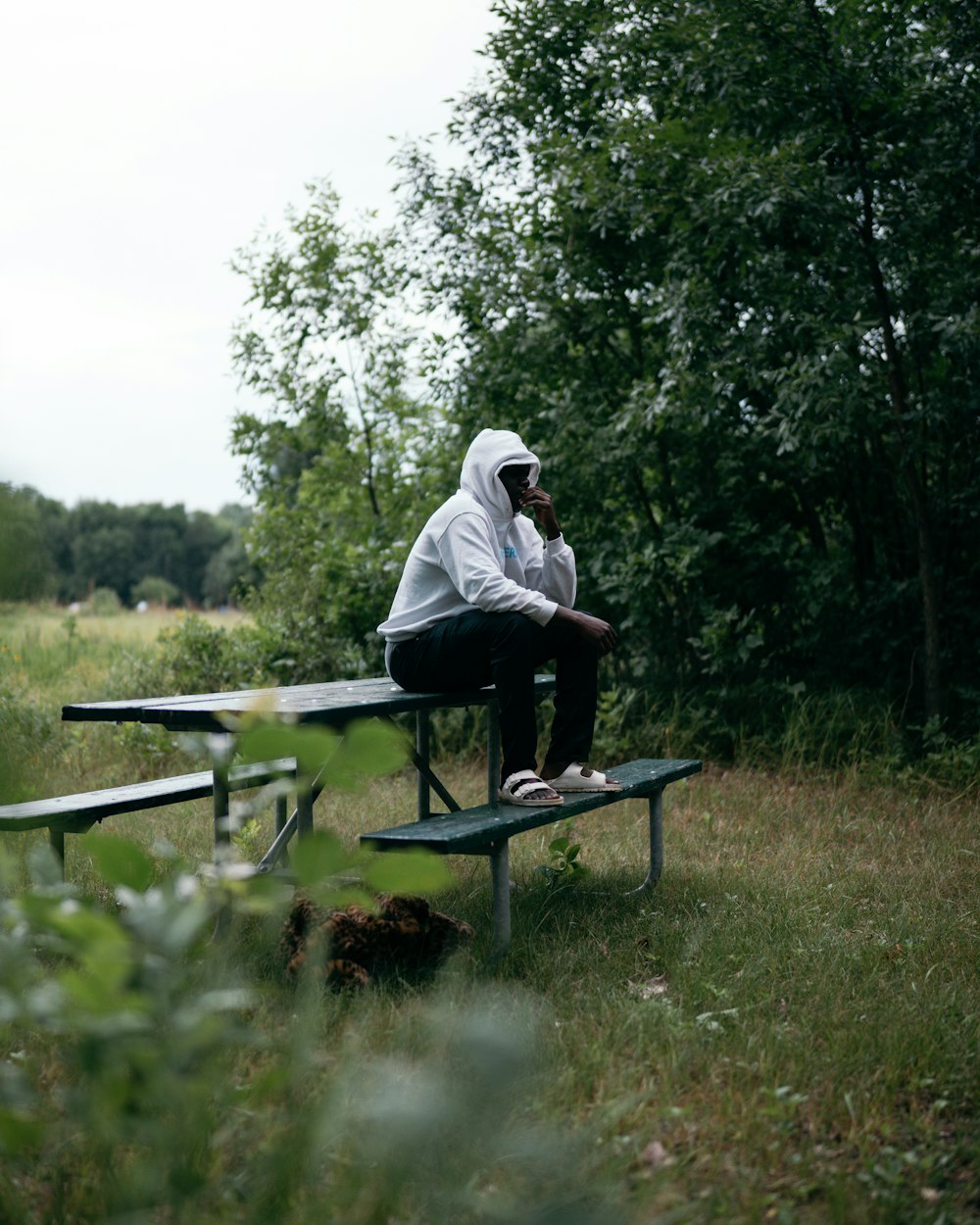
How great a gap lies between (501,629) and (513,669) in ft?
0.47

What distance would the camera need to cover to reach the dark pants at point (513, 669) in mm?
3895

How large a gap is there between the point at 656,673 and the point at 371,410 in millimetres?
3422

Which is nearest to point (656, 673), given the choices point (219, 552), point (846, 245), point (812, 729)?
point (812, 729)

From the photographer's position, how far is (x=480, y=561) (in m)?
4.00

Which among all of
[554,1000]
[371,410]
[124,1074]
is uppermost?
[371,410]

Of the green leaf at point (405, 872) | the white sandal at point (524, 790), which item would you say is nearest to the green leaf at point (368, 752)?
the green leaf at point (405, 872)

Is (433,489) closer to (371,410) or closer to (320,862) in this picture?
(371,410)

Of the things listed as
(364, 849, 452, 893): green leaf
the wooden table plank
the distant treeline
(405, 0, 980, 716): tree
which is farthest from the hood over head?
(364, 849, 452, 893): green leaf

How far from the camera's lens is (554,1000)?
10.2 ft

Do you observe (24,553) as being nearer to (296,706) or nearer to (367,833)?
(296,706)

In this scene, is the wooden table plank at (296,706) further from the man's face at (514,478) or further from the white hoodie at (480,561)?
the man's face at (514,478)

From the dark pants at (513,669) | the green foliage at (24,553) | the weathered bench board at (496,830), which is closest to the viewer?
the green foliage at (24,553)

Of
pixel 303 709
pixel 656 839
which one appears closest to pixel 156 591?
pixel 303 709

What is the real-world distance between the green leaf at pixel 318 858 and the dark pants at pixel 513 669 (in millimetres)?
2845
